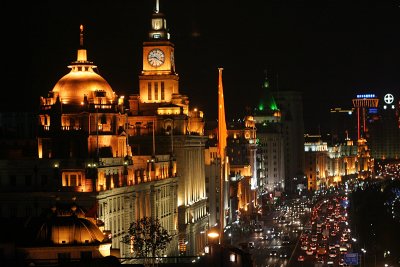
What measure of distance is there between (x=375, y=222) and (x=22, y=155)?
2126 inches

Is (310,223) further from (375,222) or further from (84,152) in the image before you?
(84,152)

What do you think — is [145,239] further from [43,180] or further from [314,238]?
[314,238]

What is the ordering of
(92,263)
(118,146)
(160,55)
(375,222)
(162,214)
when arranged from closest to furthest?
(92,263) < (118,146) < (162,214) < (160,55) < (375,222)

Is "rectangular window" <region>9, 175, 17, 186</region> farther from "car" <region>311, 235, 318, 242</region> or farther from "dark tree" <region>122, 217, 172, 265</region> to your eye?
"car" <region>311, 235, 318, 242</region>

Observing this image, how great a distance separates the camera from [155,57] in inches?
5241

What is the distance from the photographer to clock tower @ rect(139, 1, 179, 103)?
13250 centimetres

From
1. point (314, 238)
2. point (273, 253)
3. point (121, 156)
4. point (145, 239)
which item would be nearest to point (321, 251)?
point (273, 253)

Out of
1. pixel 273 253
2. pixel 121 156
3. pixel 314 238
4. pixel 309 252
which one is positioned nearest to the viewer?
pixel 121 156

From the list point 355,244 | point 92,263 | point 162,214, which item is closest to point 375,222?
point 355,244

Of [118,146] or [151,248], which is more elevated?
[118,146]

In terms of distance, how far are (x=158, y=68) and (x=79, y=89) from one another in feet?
92.4

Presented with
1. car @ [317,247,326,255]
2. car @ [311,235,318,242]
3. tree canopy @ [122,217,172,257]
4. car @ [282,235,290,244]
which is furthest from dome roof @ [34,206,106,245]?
car @ [311,235,318,242]

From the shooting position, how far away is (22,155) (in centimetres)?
10406

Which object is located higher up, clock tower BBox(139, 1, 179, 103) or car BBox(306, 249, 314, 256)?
clock tower BBox(139, 1, 179, 103)
